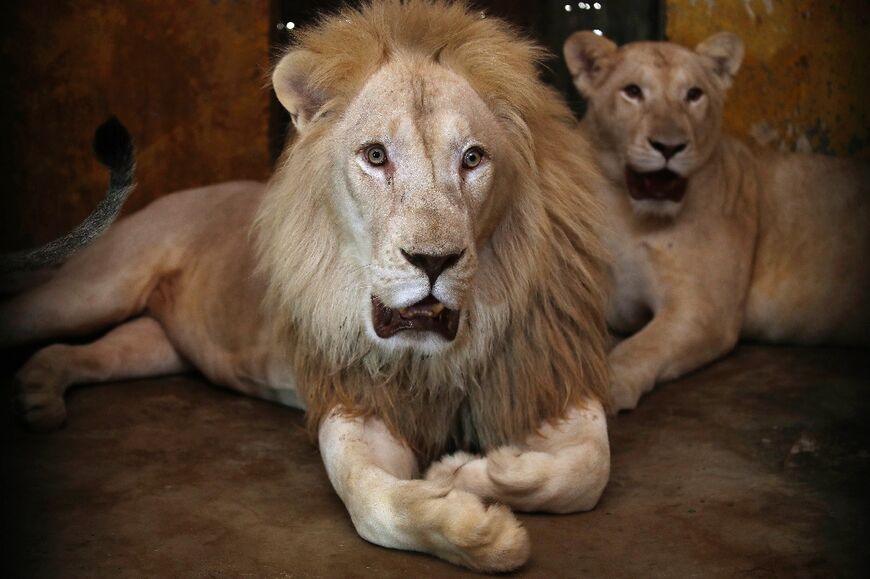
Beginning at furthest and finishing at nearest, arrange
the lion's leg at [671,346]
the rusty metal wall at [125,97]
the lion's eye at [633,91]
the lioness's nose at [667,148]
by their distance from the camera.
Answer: the rusty metal wall at [125,97] < the lion's eye at [633,91] < the lioness's nose at [667,148] < the lion's leg at [671,346]

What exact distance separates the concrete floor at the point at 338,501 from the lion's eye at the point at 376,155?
77 cm

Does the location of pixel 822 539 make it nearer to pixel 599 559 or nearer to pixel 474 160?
pixel 599 559

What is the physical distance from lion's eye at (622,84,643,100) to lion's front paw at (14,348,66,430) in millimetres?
1934

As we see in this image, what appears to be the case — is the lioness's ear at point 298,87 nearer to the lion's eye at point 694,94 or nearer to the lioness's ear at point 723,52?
the lion's eye at point 694,94

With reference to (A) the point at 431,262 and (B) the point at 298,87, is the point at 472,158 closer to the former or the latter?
(A) the point at 431,262

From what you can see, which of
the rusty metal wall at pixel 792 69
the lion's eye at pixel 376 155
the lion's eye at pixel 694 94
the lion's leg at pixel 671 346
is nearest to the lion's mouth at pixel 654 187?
the lion's eye at pixel 694 94

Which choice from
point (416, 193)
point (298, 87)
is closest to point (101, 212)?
point (298, 87)

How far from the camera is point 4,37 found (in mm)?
3977

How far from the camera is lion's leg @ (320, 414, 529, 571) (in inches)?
85.1

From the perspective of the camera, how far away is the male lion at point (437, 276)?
2.31 metres

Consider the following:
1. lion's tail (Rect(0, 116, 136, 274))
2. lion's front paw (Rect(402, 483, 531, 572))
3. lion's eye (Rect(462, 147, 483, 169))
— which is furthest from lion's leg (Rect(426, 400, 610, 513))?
lion's tail (Rect(0, 116, 136, 274))

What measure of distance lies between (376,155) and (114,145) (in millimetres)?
762

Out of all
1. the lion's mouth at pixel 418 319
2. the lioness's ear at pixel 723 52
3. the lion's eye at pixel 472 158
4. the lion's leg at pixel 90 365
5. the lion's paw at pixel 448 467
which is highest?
the lioness's ear at pixel 723 52

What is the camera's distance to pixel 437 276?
227cm
